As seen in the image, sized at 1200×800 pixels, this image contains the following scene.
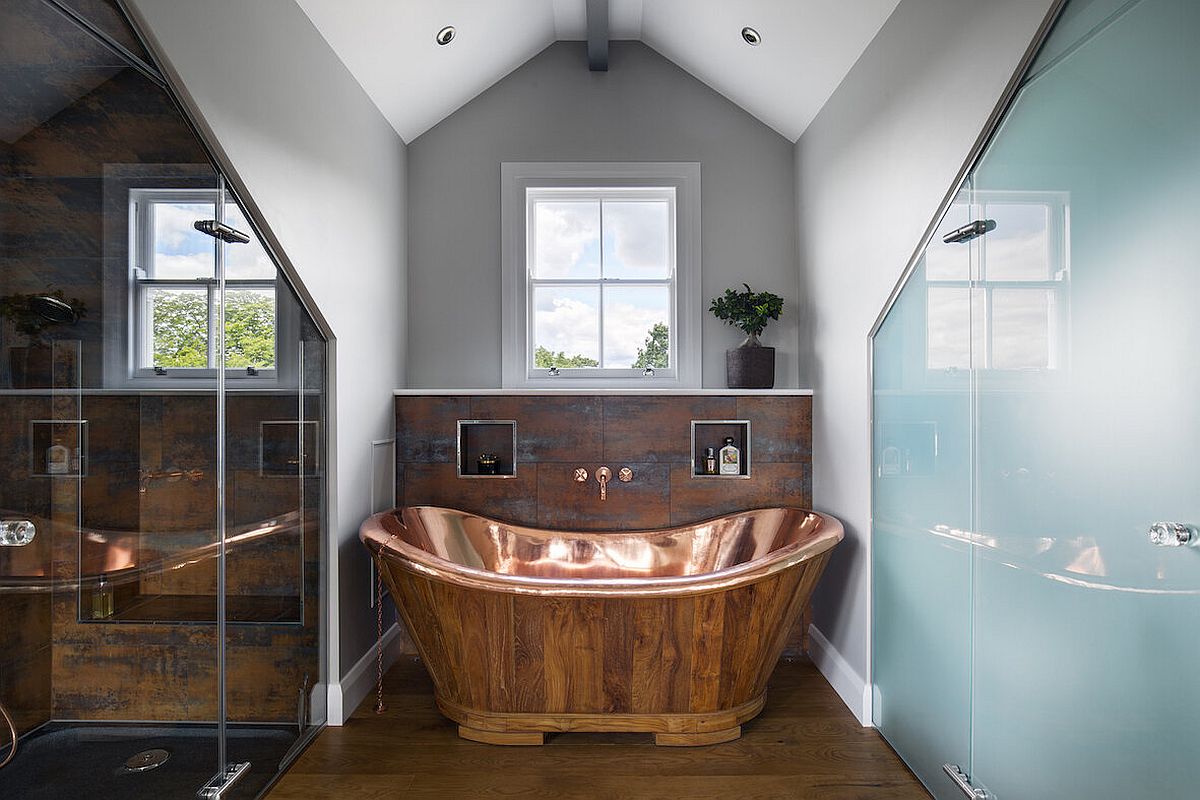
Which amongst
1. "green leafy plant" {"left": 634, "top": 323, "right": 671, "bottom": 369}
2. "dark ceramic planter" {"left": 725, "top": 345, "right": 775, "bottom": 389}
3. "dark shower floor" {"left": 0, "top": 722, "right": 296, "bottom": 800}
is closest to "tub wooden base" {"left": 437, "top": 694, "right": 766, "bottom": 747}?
"dark shower floor" {"left": 0, "top": 722, "right": 296, "bottom": 800}

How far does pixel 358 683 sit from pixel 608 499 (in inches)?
50.8

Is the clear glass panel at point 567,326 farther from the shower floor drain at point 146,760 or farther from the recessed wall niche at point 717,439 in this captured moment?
the shower floor drain at point 146,760

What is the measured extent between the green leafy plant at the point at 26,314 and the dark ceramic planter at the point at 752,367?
2594 mm

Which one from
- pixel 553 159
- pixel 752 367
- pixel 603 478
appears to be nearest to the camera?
pixel 603 478

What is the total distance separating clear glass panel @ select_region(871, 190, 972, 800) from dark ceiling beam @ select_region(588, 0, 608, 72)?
1.88 metres

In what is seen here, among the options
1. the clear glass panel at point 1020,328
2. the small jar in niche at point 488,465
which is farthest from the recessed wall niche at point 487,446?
the clear glass panel at point 1020,328

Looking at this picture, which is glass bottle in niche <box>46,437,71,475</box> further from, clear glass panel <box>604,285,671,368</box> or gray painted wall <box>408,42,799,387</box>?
clear glass panel <box>604,285,671,368</box>

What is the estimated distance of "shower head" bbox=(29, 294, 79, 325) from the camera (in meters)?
1.29

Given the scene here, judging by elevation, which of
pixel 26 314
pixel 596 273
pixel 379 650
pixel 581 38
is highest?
pixel 581 38

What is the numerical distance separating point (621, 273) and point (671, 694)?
2112 mm

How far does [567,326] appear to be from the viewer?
3.62m

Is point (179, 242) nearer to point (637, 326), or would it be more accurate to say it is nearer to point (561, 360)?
point (561, 360)

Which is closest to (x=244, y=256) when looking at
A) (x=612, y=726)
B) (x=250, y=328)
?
(x=250, y=328)

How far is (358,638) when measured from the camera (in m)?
2.78
